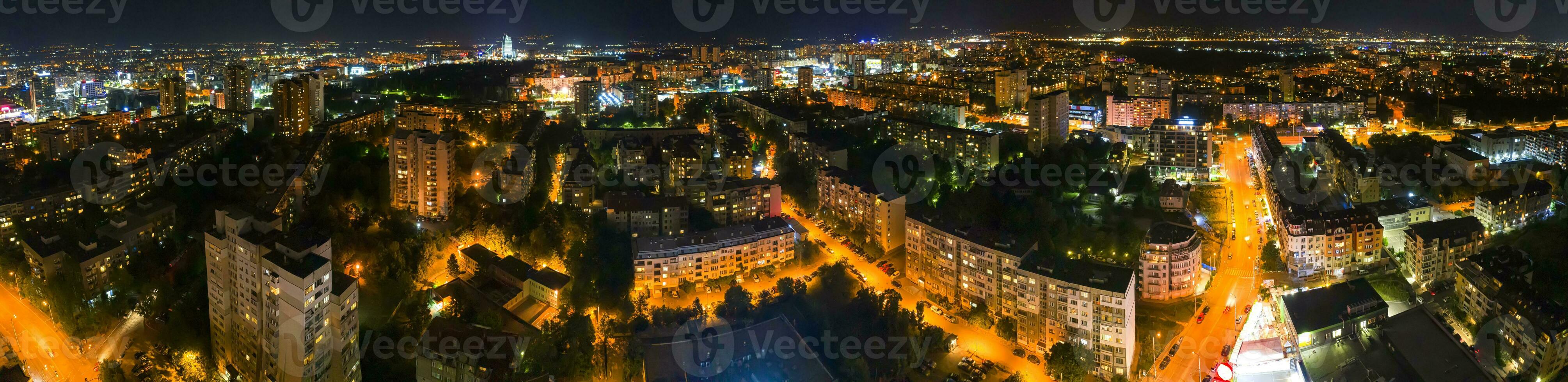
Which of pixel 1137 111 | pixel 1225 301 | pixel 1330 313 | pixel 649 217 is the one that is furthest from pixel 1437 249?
pixel 649 217

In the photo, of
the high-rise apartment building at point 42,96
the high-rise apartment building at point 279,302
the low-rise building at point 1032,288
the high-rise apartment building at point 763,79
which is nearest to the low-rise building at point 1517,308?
the low-rise building at point 1032,288

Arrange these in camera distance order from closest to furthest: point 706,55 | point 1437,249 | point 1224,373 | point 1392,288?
point 1224,373 → point 1392,288 → point 1437,249 → point 706,55

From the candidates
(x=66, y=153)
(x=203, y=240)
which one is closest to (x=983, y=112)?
(x=203, y=240)

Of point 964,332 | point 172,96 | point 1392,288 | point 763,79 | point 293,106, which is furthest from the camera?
point 763,79

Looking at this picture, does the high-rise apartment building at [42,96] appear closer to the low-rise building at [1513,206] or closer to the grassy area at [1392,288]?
the grassy area at [1392,288]

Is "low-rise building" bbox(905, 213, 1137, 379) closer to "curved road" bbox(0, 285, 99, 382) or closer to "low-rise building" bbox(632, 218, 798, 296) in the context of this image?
"low-rise building" bbox(632, 218, 798, 296)

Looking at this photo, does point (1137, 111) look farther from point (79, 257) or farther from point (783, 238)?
point (79, 257)

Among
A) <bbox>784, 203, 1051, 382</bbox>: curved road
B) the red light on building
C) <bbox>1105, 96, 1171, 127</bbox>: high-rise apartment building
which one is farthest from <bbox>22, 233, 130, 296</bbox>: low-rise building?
<bbox>1105, 96, 1171, 127</bbox>: high-rise apartment building

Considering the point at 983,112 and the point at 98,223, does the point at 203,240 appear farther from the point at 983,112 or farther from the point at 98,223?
the point at 983,112
